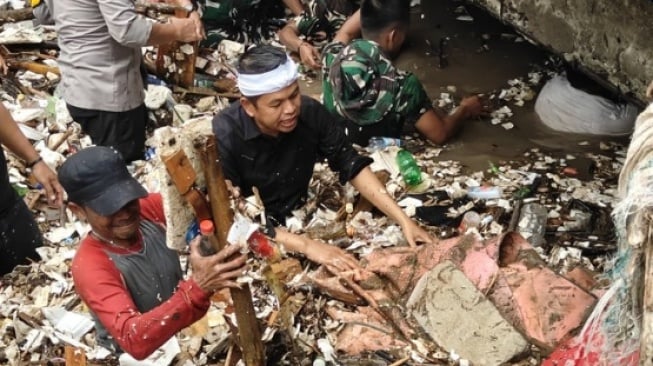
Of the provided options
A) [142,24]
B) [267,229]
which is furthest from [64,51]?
[267,229]

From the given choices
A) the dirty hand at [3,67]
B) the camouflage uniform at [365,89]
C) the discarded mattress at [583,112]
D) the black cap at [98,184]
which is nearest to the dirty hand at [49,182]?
the black cap at [98,184]

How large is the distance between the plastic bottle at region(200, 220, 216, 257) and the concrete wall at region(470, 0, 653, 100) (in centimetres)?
325

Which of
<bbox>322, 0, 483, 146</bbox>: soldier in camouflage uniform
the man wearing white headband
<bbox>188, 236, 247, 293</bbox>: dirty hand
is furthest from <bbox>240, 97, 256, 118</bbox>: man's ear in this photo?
<bbox>188, 236, 247, 293</bbox>: dirty hand

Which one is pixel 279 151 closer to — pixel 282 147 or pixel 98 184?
pixel 282 147

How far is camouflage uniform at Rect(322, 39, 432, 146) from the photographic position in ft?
18.2

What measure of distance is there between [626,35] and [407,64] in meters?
3.71

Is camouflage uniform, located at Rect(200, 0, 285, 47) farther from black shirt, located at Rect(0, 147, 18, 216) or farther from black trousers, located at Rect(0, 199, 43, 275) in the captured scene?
black shirt, located at Rect(0, 147, 18, 216)

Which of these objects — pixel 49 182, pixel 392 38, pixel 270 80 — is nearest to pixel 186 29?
pixel 392 38

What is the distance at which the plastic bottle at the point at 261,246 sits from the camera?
2527mm

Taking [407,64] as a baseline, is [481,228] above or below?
above

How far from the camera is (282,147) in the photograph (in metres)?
4.50

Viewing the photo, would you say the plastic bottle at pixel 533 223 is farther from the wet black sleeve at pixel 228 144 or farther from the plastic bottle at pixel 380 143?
the wet black sleeve at pixel 228 144

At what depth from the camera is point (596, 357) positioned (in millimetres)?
2752

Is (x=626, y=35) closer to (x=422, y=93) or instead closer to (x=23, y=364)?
(x=422, y=93)
